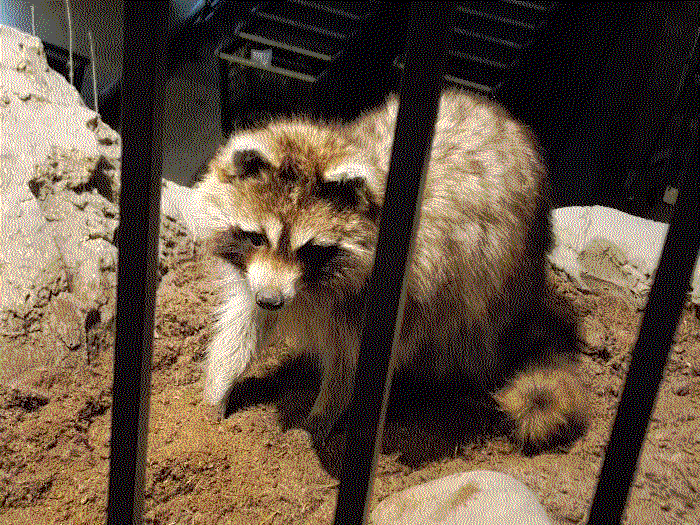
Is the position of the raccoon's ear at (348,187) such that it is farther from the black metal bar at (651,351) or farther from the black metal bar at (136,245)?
the black metal bar at (651,351)

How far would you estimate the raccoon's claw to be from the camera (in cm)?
208

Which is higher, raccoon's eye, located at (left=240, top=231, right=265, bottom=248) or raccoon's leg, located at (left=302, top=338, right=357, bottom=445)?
raccoon's eye, located at (left=240, top=231, right=265, bottom=248)

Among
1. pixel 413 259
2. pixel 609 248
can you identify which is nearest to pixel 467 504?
pixel 413 259

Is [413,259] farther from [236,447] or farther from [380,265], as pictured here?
[380,265]

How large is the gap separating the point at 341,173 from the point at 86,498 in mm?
896

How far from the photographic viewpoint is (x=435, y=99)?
714 millimetres

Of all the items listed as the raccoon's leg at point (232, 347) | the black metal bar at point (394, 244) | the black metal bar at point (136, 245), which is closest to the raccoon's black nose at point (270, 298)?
the raccoon's leg at point (232, 347)

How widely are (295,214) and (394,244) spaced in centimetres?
99

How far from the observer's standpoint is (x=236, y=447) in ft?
6.47

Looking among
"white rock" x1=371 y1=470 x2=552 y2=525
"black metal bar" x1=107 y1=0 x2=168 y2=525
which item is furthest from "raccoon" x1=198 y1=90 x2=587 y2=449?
"black metal bar" x1=107 y1=0 x2=168 y2=525

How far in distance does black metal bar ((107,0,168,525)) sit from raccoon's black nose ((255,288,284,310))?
0.74 meters

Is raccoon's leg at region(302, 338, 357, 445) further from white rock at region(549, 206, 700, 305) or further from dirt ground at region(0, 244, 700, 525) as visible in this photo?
white rock at region(549, 206, 700, 305)

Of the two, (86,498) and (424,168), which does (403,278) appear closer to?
(424,168)

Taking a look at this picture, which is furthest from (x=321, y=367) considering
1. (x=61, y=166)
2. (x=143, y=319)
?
(x=143, y=319)
